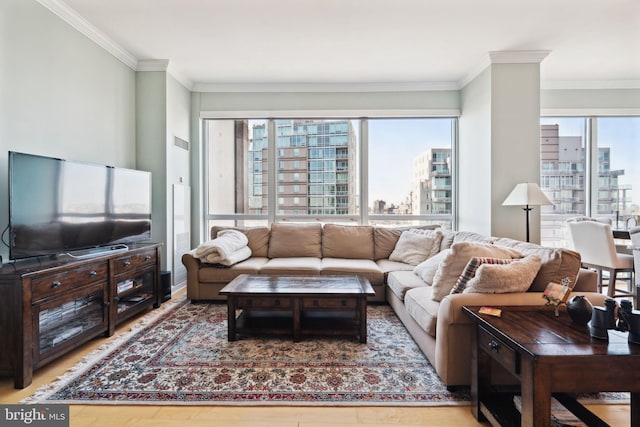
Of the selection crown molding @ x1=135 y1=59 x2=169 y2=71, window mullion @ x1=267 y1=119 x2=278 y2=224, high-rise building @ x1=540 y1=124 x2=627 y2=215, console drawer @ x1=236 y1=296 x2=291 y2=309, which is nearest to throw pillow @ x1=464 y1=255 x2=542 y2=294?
console drawer @ x1=236 y1=296 x2=291 y2=309

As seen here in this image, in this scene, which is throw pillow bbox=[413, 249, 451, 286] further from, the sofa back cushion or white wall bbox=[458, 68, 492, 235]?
the sofa back cushion

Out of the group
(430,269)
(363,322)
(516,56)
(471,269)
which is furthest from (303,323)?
(516,56)

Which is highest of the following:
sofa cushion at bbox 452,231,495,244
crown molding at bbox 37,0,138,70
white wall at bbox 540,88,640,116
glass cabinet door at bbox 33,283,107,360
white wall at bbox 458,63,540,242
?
crown molding at bbox 37,0,138,70

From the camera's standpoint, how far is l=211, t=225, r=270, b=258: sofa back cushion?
13.6 ft

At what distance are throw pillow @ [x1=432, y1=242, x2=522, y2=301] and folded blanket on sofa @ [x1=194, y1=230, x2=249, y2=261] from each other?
7.34 feet

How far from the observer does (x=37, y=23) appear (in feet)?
8.32

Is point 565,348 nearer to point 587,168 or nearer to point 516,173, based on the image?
point 516,173

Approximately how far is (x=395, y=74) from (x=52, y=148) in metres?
3.75

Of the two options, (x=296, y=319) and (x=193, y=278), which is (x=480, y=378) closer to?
(x=296, y=319)

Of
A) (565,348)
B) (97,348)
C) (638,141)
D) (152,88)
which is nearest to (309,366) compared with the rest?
(565,348)

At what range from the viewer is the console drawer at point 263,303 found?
2.55 metres

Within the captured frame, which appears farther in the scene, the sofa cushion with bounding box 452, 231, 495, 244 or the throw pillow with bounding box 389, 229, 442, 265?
the throw pillow with bounding box 389, 229, 442, 265

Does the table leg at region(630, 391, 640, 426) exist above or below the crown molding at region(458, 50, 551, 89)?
below

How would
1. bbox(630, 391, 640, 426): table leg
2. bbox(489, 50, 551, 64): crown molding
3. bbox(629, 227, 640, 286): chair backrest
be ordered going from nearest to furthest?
bbox(630, 391, 640, 426): table leg < bbox(629, 227, 640, 286): chair backrest < bbox(489, 50, 551, 64): crown molding
